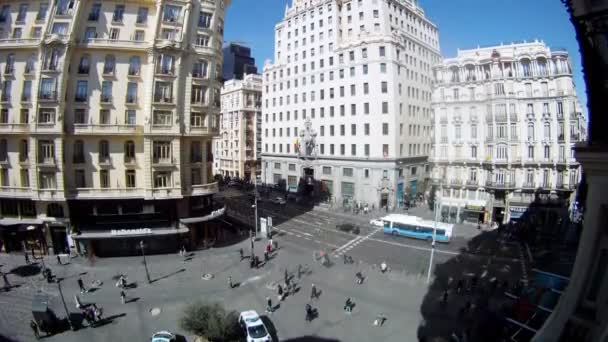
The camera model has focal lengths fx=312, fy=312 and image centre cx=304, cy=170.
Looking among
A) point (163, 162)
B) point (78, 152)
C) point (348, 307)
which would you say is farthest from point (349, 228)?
point (78, 152)

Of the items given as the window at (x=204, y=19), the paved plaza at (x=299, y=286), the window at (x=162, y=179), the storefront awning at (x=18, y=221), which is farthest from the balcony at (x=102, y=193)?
the window at (x=204, y=19)

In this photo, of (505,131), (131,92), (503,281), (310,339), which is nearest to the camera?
(310,339)

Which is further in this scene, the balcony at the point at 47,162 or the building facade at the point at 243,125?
the building facade at the point at 243,125

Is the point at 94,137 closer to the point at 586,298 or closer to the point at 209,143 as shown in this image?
the point at 209,143

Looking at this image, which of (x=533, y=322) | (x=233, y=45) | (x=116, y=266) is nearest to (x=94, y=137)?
(x=116, y=266)

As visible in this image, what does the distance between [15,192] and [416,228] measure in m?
48.5

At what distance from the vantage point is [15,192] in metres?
34.7

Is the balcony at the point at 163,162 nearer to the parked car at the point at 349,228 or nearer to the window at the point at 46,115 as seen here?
the window at the point at 46,115

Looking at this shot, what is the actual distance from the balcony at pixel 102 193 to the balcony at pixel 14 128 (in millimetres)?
8114

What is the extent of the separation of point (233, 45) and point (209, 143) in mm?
123318

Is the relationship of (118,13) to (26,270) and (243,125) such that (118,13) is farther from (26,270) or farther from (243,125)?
(243,125)

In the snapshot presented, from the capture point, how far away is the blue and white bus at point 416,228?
41.1m

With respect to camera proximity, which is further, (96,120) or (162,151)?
(162,151)

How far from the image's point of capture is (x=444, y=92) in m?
49.2
